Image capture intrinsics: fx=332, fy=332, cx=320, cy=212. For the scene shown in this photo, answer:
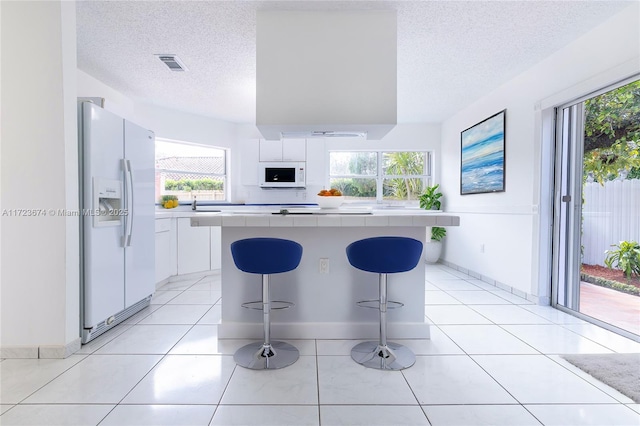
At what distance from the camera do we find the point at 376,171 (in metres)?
5.94

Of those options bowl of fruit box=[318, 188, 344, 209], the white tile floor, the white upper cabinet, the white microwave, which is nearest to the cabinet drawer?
the white tile floor

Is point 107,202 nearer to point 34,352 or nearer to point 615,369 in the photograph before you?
point 34,352

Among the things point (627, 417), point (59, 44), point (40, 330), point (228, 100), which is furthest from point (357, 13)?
point (40, 330)

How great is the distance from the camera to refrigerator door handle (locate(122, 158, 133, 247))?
2.81 meters

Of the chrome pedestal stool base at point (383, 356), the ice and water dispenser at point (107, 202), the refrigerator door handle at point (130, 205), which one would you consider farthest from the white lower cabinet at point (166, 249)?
the chrome pedestal stool base at point (383, 356)

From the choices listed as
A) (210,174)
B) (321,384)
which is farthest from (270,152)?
(321,384)

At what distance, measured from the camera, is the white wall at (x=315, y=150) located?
557cm

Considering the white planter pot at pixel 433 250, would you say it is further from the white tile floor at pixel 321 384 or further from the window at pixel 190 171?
the window at pixel 190 171

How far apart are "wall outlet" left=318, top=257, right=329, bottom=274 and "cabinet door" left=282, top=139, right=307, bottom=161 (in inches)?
128

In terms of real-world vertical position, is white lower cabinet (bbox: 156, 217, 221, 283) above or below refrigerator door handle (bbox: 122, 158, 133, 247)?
below

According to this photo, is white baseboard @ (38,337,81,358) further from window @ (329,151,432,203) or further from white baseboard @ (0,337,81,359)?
window @ (329,151,432,203)

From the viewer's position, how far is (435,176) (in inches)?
232

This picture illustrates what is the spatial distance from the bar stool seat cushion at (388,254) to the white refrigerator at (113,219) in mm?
1985

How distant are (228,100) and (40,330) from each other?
329 cm
